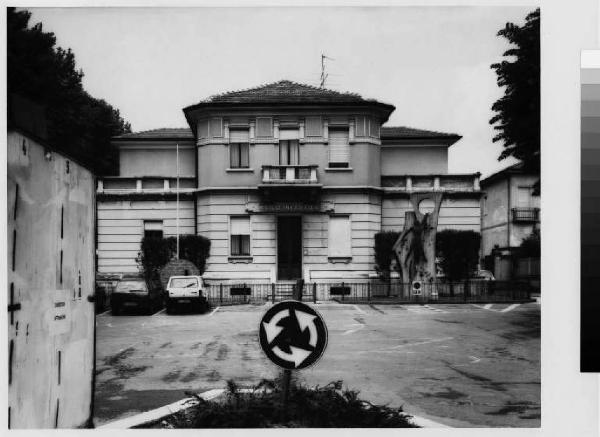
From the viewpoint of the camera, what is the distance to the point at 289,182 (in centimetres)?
1032

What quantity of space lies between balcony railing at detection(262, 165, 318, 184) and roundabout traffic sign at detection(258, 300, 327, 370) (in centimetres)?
473

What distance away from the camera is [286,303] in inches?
227

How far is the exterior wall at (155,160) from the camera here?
9930mm

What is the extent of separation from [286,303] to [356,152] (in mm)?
5482

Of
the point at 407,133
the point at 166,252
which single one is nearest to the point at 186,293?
the point at 166,252

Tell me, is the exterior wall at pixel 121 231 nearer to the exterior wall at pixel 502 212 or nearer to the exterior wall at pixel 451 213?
the exterior wall at pixel 451 213

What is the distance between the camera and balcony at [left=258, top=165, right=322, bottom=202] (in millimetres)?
10312

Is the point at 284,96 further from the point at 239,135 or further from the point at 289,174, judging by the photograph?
the point at 289,174

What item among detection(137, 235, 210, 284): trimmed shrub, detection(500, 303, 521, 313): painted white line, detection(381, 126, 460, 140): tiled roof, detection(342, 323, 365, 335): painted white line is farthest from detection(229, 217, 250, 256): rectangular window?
detection(500, 303, 521, 313): painted white line

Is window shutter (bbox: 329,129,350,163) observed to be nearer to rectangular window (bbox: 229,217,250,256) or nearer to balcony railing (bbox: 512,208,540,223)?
rectangular window (bbox: 229,217,250,256)

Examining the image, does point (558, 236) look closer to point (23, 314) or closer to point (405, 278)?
point (405, 278)

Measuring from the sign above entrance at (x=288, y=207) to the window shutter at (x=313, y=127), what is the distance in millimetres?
1160

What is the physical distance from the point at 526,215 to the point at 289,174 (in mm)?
3801

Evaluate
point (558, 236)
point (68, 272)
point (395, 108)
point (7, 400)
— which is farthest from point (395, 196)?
point (7, 400)
